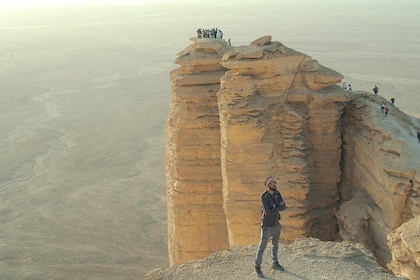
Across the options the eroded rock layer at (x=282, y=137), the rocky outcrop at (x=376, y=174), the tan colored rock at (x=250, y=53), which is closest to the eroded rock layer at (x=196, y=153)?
the eroded rock layer at (x=282, y=137)

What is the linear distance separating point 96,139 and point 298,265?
40166 mm

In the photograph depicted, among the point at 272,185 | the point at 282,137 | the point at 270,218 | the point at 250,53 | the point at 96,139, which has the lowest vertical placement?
the point at 96,139

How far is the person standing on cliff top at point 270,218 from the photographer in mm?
8828

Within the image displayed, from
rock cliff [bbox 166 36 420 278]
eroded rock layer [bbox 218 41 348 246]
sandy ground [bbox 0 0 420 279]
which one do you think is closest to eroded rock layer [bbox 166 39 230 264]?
rock cliff [bbox 166 36 420 278]

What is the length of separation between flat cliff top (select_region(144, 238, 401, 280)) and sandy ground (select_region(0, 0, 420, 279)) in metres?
14.6

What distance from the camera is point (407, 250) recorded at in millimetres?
9391

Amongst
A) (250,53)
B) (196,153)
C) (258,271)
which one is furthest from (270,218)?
(196,153)

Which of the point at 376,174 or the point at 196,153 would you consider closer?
the point at 376,174

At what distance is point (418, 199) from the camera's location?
1136 cm

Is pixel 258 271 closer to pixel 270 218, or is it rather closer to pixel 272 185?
pixel 270 218

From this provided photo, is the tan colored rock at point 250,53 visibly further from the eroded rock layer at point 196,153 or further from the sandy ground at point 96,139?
the sandy ground at point 96,139

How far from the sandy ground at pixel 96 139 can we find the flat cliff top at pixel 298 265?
47.9 feet

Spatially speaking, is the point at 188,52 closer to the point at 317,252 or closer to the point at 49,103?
the point at 317,252

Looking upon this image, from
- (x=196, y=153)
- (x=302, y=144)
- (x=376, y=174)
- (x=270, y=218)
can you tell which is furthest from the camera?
(x=196, y=153)
